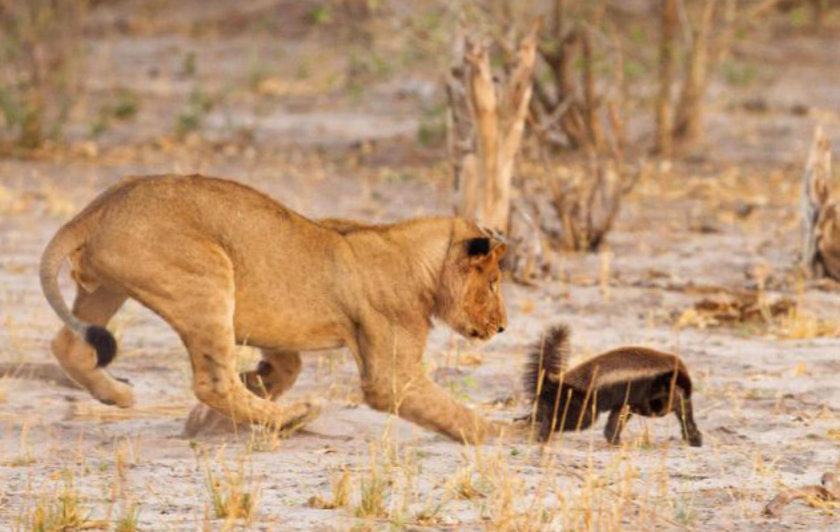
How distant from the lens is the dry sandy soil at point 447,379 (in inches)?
204

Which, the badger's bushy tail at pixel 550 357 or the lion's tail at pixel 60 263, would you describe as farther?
the badger's bushy tail at pixel 550 357

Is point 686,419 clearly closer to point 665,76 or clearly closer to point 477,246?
point 477,246

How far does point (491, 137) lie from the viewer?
9914 millimetres

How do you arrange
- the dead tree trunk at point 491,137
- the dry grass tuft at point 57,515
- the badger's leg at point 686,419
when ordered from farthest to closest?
the dead tree trunk at point 491,137 < the badger's leg at point 686,419 < the dry grass tuft at point 57,515

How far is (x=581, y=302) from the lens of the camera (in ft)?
31.9

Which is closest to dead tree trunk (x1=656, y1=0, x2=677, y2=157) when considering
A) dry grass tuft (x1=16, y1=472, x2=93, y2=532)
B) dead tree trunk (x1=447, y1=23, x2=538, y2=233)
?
dead tree trunk (x1=447, y1=23, x2=538, y2=233)

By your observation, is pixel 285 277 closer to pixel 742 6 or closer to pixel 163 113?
pixel 163 113

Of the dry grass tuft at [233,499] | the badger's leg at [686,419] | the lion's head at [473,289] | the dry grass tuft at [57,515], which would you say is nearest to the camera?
the dry grass tuft at [57,515]

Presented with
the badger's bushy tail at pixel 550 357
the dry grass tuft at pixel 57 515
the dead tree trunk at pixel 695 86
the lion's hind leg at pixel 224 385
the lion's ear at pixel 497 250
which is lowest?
the dry grass tuft at pixel 57 515

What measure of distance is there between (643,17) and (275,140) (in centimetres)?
425

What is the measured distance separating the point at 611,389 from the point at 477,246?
710 mm

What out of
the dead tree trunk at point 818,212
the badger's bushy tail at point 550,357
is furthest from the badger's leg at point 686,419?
the dead tree trunk at point 818,212

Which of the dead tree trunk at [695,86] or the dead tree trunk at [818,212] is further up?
the dead tree trunk at [695,86]

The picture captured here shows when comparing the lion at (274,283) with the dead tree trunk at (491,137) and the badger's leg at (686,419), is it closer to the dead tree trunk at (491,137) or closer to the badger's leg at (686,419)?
the badger's leg at (686,419)
